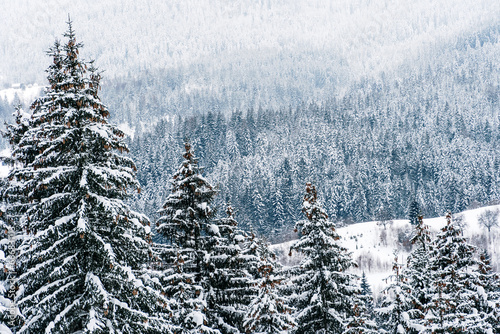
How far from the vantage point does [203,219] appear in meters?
18.8

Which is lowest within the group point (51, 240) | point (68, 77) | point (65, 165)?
point (51, 240)

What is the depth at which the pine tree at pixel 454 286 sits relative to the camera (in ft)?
58.0

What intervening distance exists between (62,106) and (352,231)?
126907mm

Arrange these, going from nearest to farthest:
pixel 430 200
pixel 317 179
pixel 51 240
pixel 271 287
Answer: pixel 51 240 → pixel 271 287 → pixel 430 200 → pixel 317 179

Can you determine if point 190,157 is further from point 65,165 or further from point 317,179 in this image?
point 317,179

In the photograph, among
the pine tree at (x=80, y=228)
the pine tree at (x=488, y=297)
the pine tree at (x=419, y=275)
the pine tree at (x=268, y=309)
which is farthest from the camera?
the pine tree at (x=419, y=275)

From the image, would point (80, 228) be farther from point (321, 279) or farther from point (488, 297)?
point (488, 297)

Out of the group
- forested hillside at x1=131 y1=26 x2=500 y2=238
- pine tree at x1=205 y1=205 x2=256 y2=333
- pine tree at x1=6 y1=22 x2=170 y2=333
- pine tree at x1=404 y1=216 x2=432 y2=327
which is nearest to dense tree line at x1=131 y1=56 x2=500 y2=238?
forested hillside at x1=131 y1=26 x2=500 y2=238

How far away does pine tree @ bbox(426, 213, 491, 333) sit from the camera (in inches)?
696

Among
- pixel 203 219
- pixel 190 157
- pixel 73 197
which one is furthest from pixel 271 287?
pixel 73 197

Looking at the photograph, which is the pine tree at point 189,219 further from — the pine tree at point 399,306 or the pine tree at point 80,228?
the pine tree at point 399,306

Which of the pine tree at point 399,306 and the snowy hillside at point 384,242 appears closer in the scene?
the pine tree at point 399,306

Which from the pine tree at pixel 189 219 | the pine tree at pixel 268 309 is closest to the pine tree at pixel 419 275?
the pine tree at pixel 268 309

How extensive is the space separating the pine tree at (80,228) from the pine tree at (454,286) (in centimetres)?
1130
